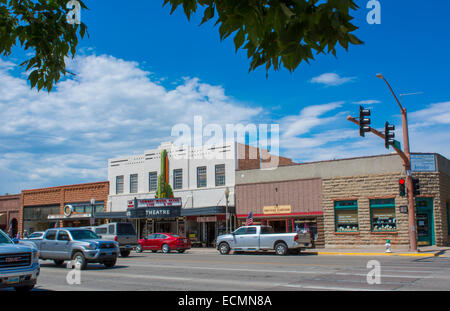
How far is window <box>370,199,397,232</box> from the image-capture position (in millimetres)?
29125

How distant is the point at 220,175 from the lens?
120 feet

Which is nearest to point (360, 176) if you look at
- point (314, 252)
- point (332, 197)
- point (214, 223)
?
point (332, 197)

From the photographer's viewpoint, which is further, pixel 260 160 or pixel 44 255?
pixel 260 160

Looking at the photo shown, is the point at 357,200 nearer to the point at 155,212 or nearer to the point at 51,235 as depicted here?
the point at 155,212

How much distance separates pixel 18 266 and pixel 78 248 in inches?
309

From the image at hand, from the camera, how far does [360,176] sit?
30.5 m

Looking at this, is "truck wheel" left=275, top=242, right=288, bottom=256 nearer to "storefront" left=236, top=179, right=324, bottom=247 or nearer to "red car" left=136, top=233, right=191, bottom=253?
"storefront" left=236, top=179, right=324, bottom=247

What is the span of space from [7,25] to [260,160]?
33.5 meters

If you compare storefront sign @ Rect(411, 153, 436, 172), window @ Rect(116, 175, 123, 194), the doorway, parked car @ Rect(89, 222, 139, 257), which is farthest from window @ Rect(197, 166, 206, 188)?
the doorway

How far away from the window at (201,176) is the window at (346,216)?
37.4ft

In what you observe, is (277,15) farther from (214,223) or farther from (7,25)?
(214,223)

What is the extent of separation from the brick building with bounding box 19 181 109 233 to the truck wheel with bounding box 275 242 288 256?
23.7 m

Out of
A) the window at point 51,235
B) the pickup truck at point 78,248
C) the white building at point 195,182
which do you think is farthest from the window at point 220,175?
the window at point 51,235

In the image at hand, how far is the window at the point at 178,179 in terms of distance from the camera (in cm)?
3903
